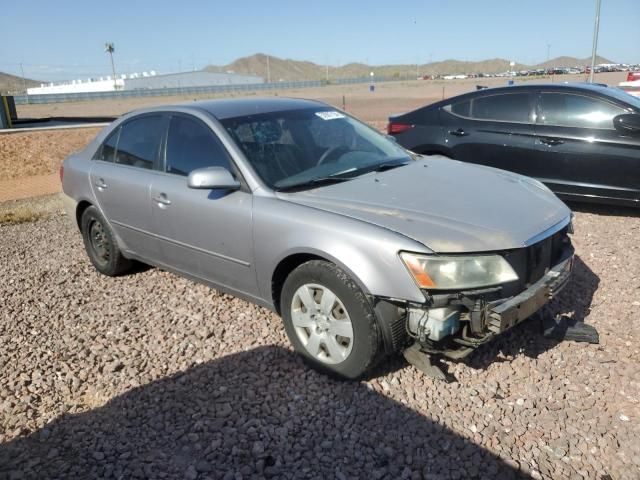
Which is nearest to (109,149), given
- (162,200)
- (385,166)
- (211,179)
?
(162,200)

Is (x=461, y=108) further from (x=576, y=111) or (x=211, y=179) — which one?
(x=211, y=179)

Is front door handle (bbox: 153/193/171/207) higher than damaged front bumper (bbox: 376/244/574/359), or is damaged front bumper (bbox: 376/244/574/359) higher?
front door handle (bbox: 153/193/171/207)

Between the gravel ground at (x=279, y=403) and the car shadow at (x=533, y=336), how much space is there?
0.01 meters

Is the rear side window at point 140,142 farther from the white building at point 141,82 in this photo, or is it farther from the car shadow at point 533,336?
the white building at point 141,82

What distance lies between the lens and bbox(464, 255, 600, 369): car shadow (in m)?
3.49

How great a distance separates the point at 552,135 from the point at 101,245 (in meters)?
5.09

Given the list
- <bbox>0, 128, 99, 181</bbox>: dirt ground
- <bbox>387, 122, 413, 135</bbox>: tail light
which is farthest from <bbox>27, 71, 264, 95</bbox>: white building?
<bbox>387, 122, 413, 135</bbox>: tail light

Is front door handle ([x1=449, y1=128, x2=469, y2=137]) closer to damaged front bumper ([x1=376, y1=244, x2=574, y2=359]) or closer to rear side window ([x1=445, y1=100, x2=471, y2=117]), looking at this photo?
rear side window ([x1=445, y1=100, x2=471, y2=117])

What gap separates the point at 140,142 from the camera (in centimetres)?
459

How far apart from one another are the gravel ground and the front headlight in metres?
0.73

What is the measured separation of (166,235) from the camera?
4234mm

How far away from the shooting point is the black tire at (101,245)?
5.03 meters

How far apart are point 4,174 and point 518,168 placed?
14.3 meters

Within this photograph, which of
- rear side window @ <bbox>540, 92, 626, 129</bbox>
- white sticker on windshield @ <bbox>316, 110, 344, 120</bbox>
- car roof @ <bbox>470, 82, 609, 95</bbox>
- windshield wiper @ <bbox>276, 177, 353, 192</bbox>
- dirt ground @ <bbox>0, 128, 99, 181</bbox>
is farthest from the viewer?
dirt ground @ <bbox>0, 128, 99, 181</bbox>
